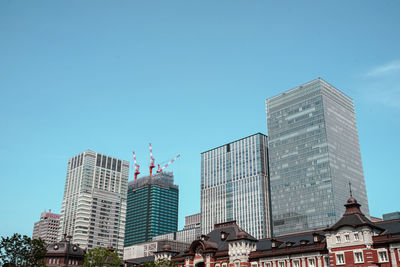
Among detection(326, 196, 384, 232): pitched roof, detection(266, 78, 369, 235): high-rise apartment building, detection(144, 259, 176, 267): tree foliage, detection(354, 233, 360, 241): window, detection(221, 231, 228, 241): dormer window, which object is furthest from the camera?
detection(266, 78, 369, 235): high-rise apartment building

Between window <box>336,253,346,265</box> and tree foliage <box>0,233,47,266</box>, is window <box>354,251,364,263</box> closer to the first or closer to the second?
window <box>336,253,346,265</box>

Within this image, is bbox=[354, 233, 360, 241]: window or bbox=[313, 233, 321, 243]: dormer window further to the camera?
bbox=[313, 233, 321, 243]: dormer window

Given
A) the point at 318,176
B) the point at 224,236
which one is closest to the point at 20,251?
the point at 224,236

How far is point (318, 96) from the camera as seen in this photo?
19712cm

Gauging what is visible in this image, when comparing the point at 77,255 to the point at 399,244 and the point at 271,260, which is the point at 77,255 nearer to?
the point at 271,260

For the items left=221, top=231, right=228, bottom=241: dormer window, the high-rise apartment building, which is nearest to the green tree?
left=221, top=231, right=228, bottom=241: dormer window

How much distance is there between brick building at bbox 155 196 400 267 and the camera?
62156 millimetres

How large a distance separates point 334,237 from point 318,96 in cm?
13928

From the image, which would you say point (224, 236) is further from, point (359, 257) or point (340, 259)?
point (359, 257)

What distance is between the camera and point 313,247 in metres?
70.2

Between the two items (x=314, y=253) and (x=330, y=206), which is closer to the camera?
(x=314, y=253)

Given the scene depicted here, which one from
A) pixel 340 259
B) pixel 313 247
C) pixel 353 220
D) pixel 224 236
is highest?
pixel 224 236

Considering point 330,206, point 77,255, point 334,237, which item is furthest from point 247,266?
point 330,206

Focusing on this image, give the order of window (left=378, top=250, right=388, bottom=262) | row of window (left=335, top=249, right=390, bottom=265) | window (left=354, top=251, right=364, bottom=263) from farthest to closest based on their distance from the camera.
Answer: window (left=354, top=251, right=364, bottom=263), row of window (left=335, top=249, right=390, bottom=265), window (left=378, top=250, right=388, bottom=262)
